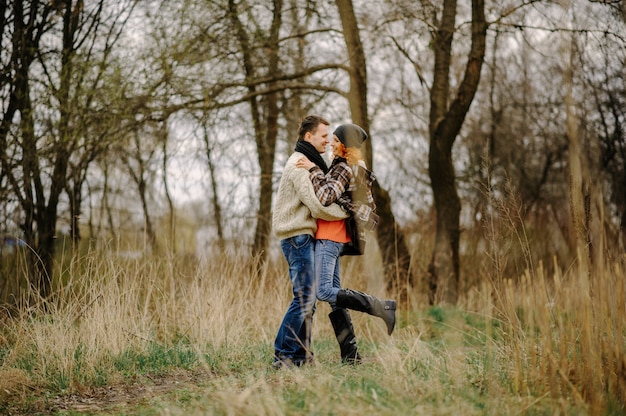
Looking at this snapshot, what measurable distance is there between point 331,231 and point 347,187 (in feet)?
1.06

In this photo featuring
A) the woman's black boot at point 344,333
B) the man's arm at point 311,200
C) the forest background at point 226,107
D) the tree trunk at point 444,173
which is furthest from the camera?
the tree trunk at point 444,173

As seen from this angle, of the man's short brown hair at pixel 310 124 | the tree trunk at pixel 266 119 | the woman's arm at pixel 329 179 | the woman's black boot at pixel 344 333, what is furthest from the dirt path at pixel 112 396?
→ the tree trunk at pixel 266 119

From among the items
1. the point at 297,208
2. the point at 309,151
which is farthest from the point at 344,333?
the point at 309,151

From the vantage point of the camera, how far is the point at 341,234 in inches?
192

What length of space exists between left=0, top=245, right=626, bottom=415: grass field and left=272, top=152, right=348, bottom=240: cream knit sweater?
0.95 m

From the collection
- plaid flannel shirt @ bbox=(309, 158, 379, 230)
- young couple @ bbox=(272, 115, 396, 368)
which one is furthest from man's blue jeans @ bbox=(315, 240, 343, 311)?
plaid flannel shirt @ bbox=(309, 158, 379, 230)

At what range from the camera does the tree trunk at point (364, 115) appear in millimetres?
8805

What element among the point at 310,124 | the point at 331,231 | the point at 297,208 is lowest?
the point at 331,231

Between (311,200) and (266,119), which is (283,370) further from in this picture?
(266,119)

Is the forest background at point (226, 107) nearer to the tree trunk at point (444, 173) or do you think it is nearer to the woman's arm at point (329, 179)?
the tree trunk at point (444, 173)

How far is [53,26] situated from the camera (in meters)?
8.67

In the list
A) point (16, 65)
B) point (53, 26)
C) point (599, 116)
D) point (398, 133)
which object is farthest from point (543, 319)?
point (599, 116)

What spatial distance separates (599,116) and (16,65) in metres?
11.4

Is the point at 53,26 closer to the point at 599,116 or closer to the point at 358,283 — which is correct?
the point at 358,283
